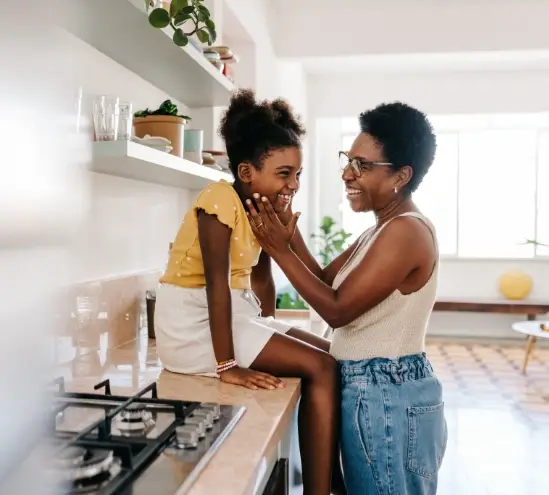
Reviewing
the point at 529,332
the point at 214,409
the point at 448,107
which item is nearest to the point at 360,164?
the point at 214,409

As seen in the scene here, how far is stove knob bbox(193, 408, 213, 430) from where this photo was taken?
95 centimetres

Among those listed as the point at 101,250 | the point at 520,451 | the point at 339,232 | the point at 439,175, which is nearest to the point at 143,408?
the point at 101,250

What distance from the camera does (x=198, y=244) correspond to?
4.52 feet

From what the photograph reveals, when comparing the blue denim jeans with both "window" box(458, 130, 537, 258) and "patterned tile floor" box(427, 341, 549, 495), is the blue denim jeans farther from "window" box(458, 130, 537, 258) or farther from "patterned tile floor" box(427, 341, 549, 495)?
"window" box(458, 130, 537, 258)

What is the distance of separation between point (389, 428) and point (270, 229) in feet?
1.64

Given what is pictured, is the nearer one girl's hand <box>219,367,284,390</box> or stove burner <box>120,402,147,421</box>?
stove burner <box>120,402,147,421</box>

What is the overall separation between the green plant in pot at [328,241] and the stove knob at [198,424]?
5.30 m

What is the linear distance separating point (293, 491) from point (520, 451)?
1.99 meters

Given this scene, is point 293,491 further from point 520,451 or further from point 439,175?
point 439,175

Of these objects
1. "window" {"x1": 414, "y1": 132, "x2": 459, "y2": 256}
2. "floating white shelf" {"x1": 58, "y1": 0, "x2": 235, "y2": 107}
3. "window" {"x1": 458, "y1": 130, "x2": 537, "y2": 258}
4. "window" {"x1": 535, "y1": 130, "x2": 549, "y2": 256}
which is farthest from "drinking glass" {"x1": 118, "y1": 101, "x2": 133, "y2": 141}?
"window" {"x1": 535, "y1": 130, "x2": 549, "y2": 256}

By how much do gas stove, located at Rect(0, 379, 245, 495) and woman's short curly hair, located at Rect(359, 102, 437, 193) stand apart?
0.71 metres

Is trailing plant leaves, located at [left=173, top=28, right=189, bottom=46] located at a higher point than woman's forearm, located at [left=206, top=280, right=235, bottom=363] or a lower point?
higher

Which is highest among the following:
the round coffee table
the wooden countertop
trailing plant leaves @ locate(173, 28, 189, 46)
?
trailing plant leaves @ locate(173, 28, 189, 46)

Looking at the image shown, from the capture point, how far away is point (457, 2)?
430 cm
